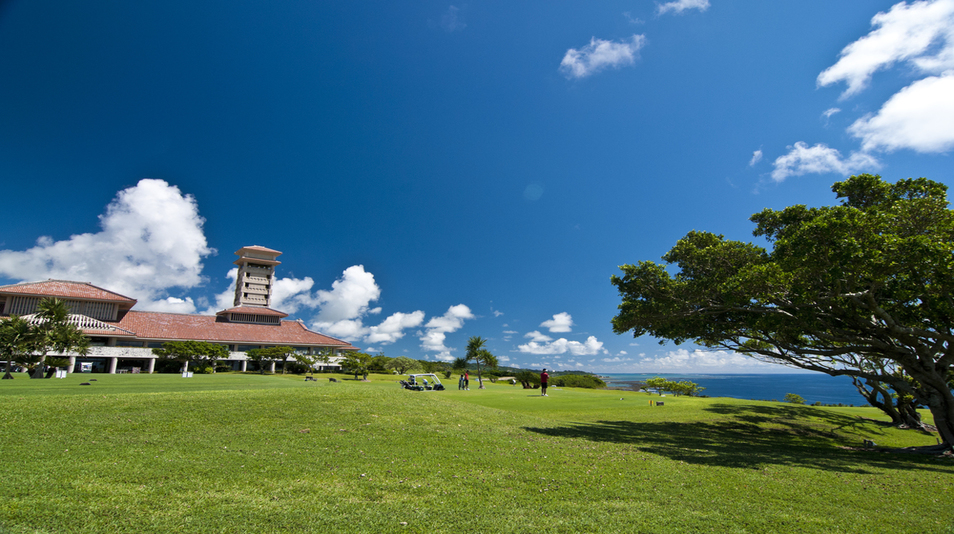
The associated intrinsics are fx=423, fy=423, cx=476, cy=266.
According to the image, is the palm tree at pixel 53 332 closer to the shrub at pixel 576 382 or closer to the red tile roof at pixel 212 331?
the red tile roof at pixel 212 331

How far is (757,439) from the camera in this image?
16.1 metres

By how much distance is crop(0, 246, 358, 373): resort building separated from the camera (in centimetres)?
4919

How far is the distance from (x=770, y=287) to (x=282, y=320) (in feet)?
240

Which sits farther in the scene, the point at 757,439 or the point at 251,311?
the point at 251,311

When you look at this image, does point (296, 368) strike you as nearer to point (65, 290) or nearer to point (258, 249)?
point (65, 290)

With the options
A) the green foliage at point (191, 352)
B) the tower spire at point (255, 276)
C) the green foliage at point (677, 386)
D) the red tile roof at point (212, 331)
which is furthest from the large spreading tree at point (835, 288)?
the tower spire at point (255, 276)

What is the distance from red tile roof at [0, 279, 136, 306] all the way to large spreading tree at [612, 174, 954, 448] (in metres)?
65.5

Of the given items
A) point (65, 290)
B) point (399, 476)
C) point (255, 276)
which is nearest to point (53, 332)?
point (65, 290)

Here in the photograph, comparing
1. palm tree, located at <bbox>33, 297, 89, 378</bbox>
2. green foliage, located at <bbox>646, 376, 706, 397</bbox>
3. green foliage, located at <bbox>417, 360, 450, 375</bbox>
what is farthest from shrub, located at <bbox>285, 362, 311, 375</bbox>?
green foliage, located at <bbox>646, 376, 706, 397</bbox>

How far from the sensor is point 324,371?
61656 mm

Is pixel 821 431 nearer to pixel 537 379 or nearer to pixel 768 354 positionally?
pixel 768 354

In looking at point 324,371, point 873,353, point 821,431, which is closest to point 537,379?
point 324,371

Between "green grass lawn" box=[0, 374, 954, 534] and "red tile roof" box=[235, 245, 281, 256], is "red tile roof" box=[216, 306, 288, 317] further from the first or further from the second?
"green grass lawn" box=[0, 374, 954, 534]

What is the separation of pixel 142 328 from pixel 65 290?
10.1 metres
